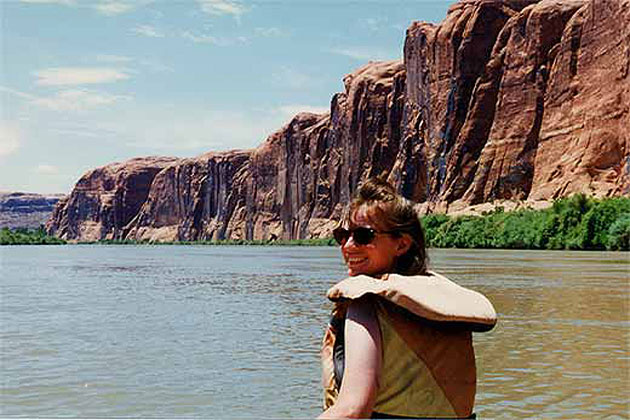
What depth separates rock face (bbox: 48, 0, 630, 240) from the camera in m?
69.7

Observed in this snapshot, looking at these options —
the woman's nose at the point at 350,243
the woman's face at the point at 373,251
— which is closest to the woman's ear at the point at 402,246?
the woman's face at the point at 373,251

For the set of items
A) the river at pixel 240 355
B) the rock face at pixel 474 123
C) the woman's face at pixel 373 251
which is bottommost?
the river at pixel 240 355

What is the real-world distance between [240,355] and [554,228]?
46.0m

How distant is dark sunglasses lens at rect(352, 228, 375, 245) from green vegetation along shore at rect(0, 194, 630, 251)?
43.7 meters

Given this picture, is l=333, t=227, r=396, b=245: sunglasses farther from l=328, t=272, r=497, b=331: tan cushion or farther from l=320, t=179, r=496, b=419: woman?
l=328, t=272, r=497, b=331: tan cushion

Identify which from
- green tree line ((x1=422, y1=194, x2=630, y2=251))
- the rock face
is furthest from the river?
the rock face

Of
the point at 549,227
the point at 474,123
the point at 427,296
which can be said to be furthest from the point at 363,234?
the point at 474,123

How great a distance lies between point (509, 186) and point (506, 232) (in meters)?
18.5

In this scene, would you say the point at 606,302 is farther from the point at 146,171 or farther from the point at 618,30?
the point at 146,171

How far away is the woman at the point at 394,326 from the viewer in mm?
2477

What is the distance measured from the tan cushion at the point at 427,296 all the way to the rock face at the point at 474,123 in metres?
63.8

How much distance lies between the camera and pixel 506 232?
201ft

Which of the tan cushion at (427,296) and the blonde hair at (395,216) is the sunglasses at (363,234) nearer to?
the blonde hair at (395,216)

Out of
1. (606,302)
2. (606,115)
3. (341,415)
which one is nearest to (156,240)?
(606,115)
